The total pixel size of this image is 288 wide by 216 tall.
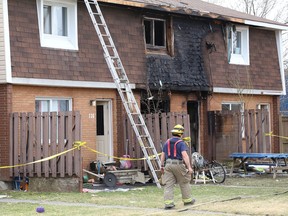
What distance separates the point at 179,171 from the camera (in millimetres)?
16375

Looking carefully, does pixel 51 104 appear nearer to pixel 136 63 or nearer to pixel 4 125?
pixel 4 125

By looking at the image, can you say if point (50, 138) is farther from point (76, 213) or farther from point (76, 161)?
point (76, 213)

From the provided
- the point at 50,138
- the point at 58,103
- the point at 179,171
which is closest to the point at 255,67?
the point at 58,103

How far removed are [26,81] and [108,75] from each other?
3.47 metres

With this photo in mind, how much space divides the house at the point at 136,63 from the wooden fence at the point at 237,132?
1.20 feet

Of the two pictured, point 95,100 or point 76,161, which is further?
point 95,100

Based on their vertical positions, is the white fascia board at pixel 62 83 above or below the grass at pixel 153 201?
above

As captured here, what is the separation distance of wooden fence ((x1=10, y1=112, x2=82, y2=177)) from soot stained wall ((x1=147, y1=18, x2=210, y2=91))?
603cm

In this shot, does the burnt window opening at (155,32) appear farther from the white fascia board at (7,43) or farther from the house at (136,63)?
the white fascia board at (7,43)

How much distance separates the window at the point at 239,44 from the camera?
3003 cm

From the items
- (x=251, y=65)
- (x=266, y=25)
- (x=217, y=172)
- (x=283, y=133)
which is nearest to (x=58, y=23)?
(x=217, y=172)

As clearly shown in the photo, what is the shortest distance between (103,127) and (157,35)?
168 inches

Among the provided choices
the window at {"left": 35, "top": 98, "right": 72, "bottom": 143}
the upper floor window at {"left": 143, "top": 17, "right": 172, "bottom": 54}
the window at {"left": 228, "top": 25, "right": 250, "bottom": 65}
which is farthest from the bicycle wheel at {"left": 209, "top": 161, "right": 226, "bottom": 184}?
the window at {"left": 228, "top": 25, "right": 250, "bottom": 65}

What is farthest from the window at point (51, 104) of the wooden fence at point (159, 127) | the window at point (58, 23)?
the wooden fence at point (159, 127)
